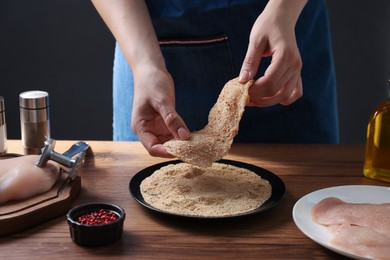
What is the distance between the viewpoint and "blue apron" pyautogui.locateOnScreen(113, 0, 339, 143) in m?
1.72

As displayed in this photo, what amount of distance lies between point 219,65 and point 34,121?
21.7 inches

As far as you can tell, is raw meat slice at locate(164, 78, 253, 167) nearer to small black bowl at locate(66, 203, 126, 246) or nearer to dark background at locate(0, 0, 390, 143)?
small black bowl at locate(66, 203, 126, 246)

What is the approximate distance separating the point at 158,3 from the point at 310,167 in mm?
652

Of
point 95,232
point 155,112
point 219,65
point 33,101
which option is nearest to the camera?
point 95,232

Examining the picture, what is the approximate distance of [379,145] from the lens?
1.47 metres

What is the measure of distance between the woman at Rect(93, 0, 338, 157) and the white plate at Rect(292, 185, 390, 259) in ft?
0.94

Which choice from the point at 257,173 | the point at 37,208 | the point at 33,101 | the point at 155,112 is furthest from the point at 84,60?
the point at 37,208

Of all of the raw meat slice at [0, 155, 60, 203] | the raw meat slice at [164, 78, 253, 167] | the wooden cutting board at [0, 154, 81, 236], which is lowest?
the wooden cutting board at [0, 154, 81, 236]

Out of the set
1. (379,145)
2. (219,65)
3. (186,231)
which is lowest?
(186,231)

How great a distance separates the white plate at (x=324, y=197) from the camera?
116 cm

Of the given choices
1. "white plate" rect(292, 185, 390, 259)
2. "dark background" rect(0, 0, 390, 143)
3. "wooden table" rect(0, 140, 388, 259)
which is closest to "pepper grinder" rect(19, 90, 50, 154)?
"wooden table" rect(0, 140, 388, 259)

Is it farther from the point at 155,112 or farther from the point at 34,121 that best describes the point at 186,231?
the point at 34,121

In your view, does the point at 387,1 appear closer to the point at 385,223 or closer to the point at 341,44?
the point at 341,44

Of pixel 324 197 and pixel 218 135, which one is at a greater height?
pixel 218 135
